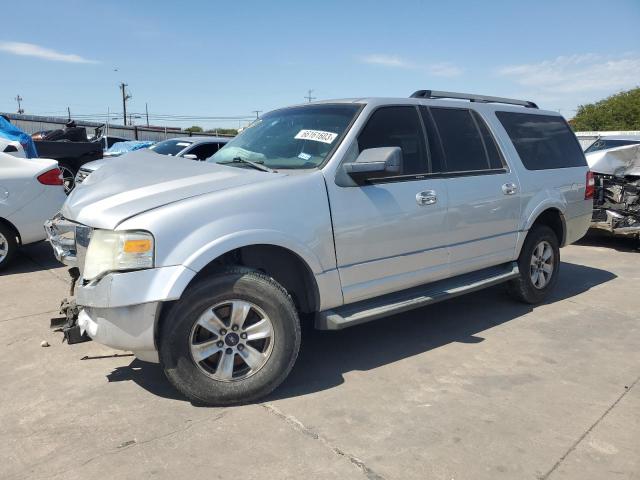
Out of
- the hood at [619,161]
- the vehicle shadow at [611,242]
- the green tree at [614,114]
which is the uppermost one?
the green tree at [614,114]

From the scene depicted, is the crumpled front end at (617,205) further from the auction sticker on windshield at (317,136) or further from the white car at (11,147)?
the white car at (11,147)

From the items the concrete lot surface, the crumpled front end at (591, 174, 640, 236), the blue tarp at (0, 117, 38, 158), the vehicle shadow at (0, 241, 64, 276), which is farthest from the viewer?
the blue tarp at (0, 117, 38, 158)

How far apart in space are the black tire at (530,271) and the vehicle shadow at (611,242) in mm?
3604

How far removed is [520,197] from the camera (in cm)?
496

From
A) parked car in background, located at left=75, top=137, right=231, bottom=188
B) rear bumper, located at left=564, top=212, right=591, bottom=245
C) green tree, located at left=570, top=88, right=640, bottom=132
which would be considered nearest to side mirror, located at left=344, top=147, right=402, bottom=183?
rear bumper, located at left=564, top=212, right=591, bottom=245

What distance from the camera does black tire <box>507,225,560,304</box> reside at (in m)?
5.23

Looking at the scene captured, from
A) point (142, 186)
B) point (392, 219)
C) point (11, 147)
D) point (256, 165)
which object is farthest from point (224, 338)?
point (11, 147)

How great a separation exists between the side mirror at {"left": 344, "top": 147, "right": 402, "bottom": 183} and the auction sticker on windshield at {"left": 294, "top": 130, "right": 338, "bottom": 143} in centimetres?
29

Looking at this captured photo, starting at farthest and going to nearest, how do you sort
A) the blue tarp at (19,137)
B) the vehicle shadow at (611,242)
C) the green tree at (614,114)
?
1. the green tree at (614,114)
2. the vehicle shadow at (611,242)
3. the blue tarp at (19,137)

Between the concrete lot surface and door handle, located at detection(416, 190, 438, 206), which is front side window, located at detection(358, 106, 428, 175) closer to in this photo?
door handle, located at detection(416, 190, 438, 206)

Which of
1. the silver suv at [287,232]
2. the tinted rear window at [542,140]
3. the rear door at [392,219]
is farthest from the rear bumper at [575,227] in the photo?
the rear door at [392,219]

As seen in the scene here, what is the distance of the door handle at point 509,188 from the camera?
15.7 feet

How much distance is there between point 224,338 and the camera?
321cm

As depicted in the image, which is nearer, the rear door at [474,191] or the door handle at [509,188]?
the rear door at [474,191]
